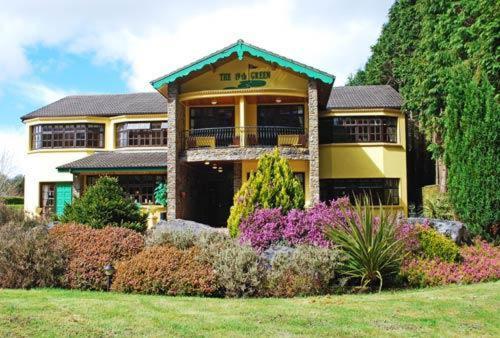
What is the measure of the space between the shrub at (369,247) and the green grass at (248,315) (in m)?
1.31

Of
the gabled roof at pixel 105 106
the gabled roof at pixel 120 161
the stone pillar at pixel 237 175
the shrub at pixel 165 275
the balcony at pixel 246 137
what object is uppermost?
the gabled roof at pixel 105 106

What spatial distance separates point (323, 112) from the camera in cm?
2766

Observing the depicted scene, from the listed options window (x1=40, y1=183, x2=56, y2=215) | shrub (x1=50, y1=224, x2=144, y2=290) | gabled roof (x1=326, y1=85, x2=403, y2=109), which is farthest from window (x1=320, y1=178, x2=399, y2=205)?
shrub (x1=50, y1=224, x2=144, y2=290)

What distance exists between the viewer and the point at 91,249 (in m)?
11.5

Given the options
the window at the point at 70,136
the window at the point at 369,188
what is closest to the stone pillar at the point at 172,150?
the window at the point at 70,136

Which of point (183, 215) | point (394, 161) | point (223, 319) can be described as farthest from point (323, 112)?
point (223, 319)

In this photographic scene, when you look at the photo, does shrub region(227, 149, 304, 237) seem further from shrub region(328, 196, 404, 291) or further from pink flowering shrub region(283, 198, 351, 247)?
shrub region(328, 196, 404, 291)

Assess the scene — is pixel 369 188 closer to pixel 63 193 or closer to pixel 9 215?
pixel 63 193

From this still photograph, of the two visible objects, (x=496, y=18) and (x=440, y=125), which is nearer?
(x=496, y=18)

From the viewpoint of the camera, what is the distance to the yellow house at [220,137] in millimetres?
24141

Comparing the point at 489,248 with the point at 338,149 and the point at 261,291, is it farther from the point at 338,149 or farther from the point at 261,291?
the point at 338,149

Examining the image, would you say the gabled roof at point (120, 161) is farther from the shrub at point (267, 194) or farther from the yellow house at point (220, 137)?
the shrub at point (267, 194)

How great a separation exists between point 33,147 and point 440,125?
73.2 ft

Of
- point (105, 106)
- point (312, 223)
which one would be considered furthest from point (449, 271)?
point (105, 106)
